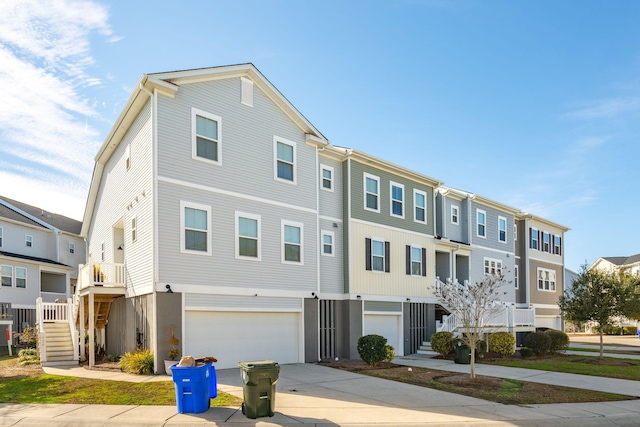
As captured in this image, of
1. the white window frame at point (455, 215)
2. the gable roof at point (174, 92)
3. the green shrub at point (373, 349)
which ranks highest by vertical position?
the gable roof at point (174, 92)

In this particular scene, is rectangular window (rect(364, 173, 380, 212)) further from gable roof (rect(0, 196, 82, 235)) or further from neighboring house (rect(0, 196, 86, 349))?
gable roof (rect(0, 196, 82, 235))

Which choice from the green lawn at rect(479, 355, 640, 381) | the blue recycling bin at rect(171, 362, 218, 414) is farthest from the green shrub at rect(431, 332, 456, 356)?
the blue recycling bin at rect(171, 362, 218, 414)

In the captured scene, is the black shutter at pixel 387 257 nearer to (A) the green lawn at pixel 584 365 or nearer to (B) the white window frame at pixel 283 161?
(A) the green lawn at pixel 584 365

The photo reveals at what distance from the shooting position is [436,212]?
28.0 meters

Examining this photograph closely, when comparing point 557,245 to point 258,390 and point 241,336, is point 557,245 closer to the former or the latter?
point 241,336

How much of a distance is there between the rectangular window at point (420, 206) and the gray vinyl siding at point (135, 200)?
13384mm

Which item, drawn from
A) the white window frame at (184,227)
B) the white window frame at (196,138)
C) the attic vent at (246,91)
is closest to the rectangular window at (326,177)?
the attic vent at (246,91)

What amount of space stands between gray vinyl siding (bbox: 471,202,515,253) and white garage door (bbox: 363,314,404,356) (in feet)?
28.6

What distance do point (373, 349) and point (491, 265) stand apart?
1603 centimetres

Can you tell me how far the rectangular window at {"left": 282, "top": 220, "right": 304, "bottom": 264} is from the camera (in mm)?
19141

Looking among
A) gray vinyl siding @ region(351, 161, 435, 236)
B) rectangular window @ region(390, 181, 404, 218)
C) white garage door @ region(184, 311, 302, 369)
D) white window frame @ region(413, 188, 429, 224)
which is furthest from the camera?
white window frame @ region(413, 188, 429, 224)

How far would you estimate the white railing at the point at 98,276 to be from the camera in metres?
17.8

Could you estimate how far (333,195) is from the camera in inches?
854

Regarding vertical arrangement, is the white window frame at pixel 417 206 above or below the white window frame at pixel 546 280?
above
